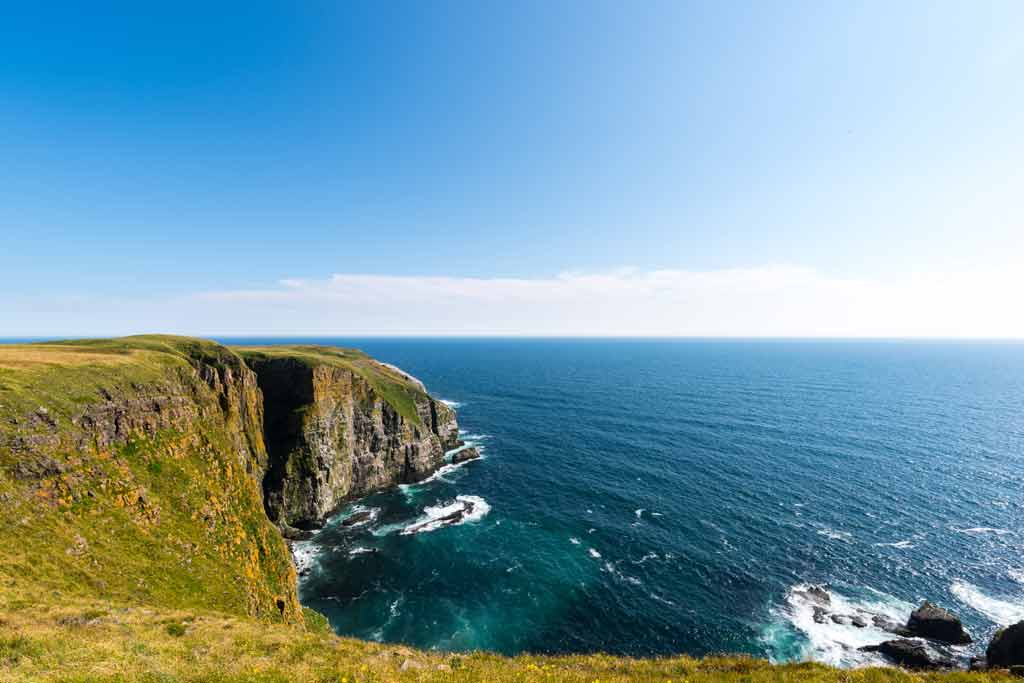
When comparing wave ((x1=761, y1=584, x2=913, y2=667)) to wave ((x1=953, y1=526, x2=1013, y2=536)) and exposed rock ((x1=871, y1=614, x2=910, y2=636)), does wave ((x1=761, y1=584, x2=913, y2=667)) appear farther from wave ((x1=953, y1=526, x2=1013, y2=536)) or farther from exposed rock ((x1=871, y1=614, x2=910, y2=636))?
wave ((x1=953, y1=526, x2=1013, y2=536))

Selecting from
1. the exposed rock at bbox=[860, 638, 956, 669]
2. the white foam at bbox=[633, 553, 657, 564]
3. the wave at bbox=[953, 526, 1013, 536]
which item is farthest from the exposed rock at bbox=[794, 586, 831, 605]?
the wave at bbox=[953, 526, 1013, 536]

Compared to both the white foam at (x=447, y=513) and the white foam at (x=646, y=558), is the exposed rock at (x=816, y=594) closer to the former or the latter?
the white foam at (x=646, y=558)

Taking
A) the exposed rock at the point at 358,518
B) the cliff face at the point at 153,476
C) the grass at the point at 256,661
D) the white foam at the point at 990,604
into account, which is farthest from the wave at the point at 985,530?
the cliff face at the point at 153,476

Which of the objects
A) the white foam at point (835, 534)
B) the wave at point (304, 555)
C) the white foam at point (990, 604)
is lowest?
the wave at point (304, 555)

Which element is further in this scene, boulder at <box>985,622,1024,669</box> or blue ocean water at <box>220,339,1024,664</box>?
blue ocean water at <box>220,339,1024,664</box>

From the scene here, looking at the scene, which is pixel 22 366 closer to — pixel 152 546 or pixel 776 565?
pixel 152 546
